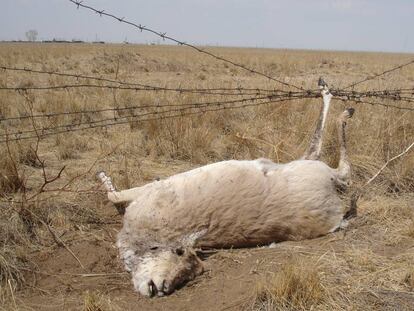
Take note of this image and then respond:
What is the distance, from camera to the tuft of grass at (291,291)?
3.17m

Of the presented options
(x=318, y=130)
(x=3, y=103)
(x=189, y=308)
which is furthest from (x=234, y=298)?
(x=3, y=103)

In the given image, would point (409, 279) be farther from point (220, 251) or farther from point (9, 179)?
point (9, 179)

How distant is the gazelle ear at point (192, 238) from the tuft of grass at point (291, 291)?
86cm

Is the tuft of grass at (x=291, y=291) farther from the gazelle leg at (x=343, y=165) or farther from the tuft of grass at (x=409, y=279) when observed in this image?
the gazelle leg at (x=343, y=165)

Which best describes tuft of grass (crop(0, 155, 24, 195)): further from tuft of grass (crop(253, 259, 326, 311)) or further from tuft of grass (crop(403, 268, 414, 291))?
tuft of grass (crop(403, 268, 414, 291))

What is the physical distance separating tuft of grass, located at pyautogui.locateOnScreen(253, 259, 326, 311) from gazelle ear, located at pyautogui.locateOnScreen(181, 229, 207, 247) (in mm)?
857

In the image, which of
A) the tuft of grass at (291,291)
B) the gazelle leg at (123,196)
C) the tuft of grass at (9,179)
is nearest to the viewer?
the tuft of grass at (291,291)

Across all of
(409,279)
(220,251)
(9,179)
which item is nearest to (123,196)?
(220,251)

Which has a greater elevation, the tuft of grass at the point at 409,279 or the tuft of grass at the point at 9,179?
the tuft of grass at the point at 9,179

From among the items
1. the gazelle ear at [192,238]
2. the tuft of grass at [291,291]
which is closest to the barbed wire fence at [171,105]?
the gazelle ear at [192,238]

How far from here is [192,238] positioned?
13.1 ft

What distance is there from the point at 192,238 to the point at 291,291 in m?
1.05

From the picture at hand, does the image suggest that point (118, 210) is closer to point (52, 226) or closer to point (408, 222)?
point (52, 226)

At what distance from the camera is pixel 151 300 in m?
3.58
